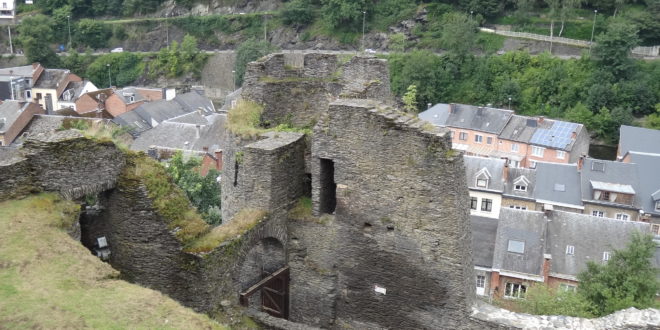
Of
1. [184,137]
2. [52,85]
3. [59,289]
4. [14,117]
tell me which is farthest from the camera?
[52,85]

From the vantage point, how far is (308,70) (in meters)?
18.4

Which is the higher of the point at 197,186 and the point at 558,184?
the point at 197,186

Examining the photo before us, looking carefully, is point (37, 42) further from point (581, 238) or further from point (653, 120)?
point (581, 238)

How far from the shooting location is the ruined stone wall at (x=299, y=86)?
1698 centimetres

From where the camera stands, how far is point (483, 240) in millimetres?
30922

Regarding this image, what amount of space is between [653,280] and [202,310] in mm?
17307

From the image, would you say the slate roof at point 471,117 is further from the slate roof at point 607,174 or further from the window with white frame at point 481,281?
the window with white frame at point 481,281

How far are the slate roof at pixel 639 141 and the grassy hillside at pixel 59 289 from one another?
44.9m

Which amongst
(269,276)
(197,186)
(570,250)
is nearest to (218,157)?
(197,186)

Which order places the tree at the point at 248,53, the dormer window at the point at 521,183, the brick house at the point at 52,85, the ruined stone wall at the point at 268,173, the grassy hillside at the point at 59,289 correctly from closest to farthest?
1. the grassy hillside at the point at 59,289
2. the ruined stone wall at the point at 268,173
3. the dormer window at the point at 521,183
4. the brick house at the point at 52,85
5. the tree at the point at 248,53

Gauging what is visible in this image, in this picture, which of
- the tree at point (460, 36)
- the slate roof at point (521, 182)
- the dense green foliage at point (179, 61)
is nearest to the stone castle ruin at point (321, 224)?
the slate roof at point (521, 182)

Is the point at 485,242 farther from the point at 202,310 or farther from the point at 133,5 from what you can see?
the point at 133,5

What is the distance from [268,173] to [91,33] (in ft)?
296

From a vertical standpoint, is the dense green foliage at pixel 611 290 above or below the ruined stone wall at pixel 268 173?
below
